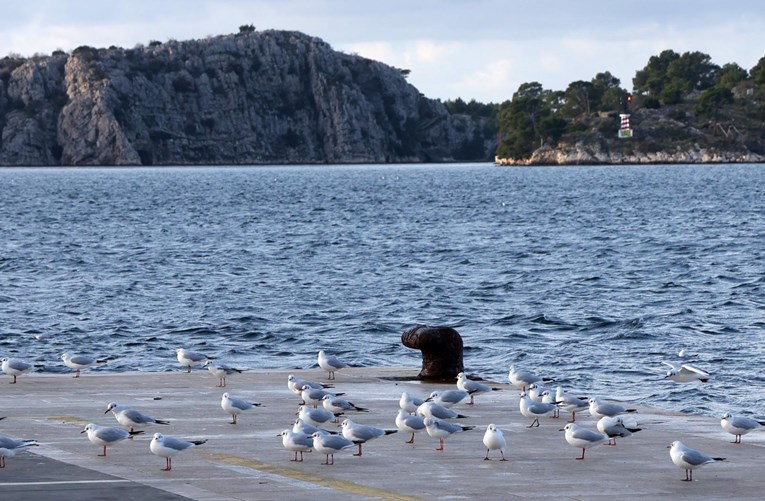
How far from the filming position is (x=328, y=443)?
15133mm

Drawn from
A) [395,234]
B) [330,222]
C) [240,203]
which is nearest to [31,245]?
[395,234]

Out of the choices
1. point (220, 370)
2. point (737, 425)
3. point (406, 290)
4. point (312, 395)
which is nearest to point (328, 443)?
point (312, 395)

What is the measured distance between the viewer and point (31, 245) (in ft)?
253

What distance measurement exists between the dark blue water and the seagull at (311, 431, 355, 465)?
1288cm

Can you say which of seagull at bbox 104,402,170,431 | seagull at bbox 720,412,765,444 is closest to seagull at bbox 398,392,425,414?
seagull at bbox 104,402,170,431

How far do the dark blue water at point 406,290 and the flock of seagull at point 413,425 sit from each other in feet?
28.7

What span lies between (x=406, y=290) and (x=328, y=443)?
39.2 m

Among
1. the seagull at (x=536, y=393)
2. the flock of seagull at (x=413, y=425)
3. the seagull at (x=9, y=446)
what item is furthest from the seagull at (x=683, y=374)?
the seagull at (x=9, y=446)

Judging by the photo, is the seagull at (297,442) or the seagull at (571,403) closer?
the seagull at (297,442)

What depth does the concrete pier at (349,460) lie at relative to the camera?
13836mm

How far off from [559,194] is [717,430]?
139992 mm

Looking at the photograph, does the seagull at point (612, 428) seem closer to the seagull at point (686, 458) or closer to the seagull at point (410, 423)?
the seagull at point (686, 458)

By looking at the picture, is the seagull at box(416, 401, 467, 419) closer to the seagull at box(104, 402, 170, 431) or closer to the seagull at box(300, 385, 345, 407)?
the seagull at box(300, 385, 345, 407)

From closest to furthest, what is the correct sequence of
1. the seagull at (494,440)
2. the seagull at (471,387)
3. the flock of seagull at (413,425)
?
the flock of seagull at (413,425)
the seagull at (494,440)
the seagull at (471,387)
